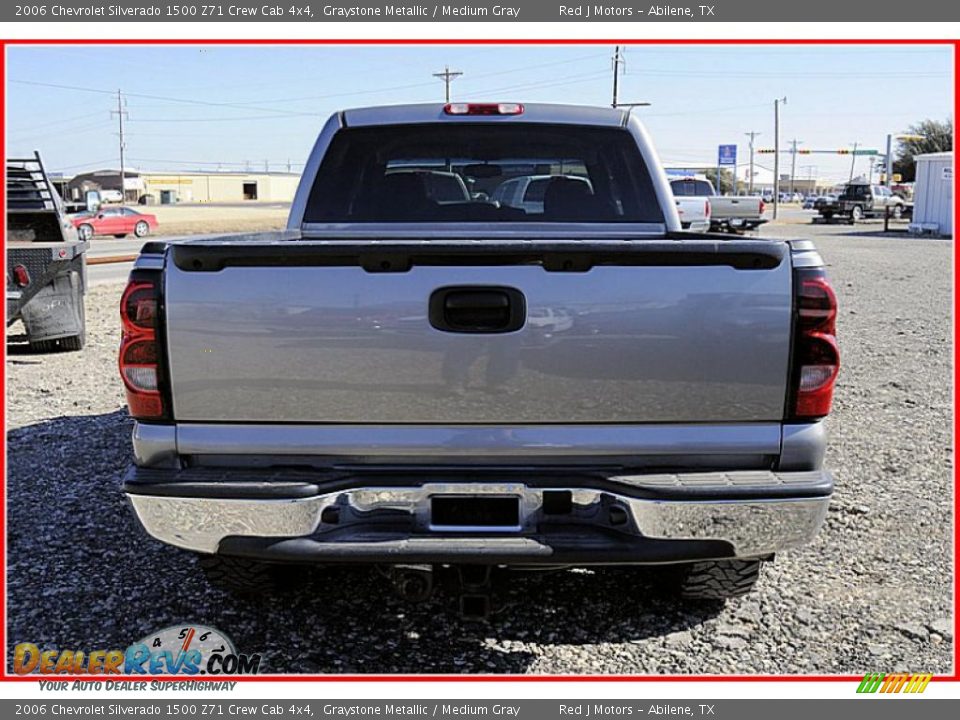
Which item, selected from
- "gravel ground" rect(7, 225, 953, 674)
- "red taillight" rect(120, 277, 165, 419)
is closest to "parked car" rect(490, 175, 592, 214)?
"gravel ground" rect(7, 225, 953, 674)

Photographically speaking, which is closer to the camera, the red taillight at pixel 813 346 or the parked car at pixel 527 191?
the red taillight at pixel 813 346

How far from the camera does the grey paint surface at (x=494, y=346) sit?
2951 mm

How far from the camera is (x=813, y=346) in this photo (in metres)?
3.02

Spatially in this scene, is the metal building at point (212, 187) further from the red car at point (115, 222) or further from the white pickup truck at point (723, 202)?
the white pickup truck at point (723, 202)

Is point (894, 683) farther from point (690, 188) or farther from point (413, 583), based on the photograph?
point (690, 188)

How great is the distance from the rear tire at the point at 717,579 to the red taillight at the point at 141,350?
6.75 ft

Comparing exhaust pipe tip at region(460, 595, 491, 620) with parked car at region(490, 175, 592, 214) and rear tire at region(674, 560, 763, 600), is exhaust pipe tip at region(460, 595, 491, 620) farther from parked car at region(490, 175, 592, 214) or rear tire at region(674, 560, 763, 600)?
parked car at region(490, 175, 592, 214)

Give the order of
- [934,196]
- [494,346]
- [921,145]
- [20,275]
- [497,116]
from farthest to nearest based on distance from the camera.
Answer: [921,145] < [934,196] < [20,275] < [497,116] < [494,346]

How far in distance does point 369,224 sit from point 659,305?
224cm

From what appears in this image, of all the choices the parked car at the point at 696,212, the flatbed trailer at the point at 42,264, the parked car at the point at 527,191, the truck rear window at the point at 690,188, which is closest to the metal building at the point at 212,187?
the truck rear window at the point at 690,188

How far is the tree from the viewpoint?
77.0 metres

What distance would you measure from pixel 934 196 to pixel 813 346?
35.6 metres

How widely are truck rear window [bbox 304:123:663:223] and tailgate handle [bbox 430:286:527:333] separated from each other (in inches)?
77.0
